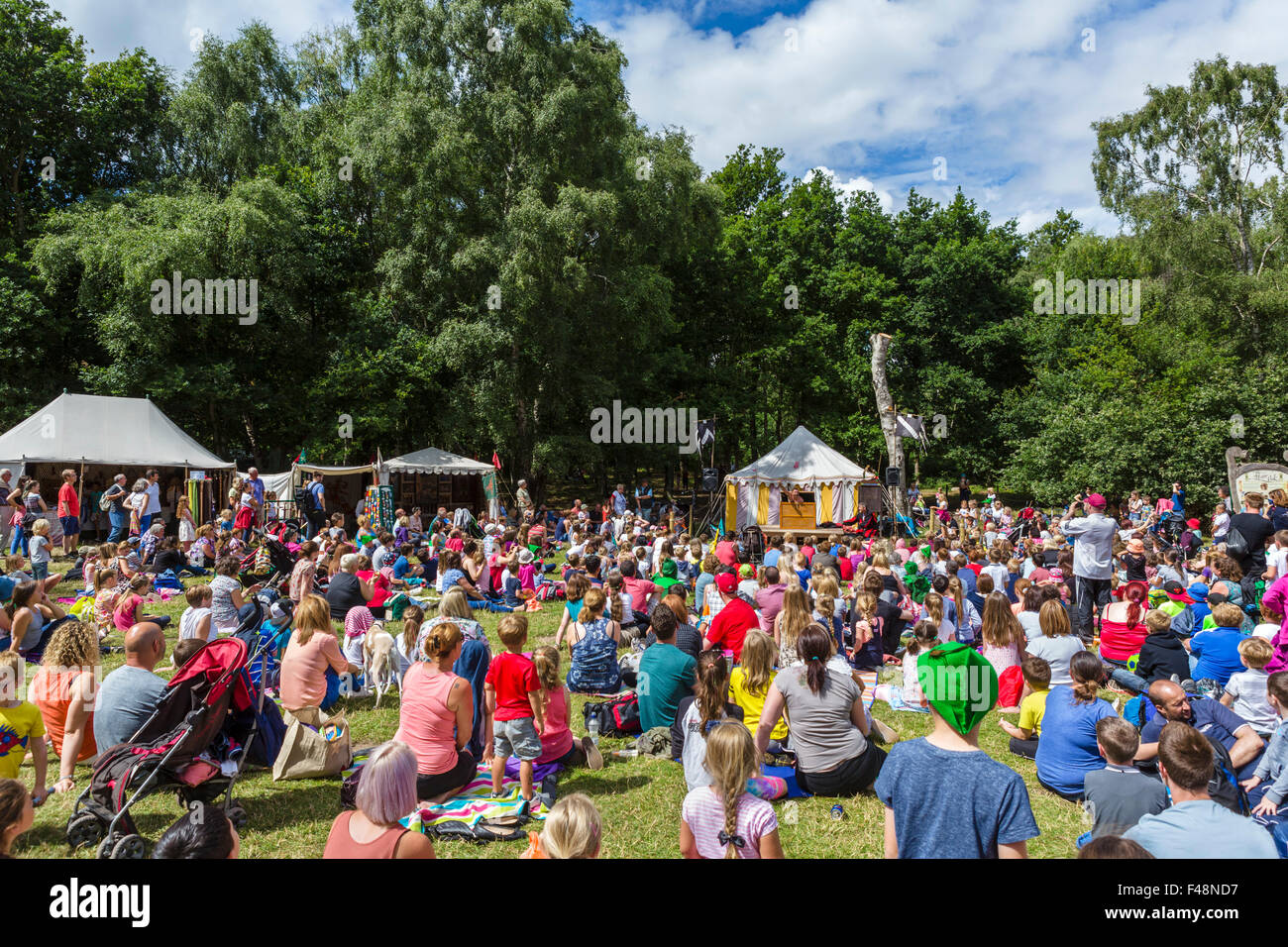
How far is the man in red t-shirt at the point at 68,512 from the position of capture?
44.5ft

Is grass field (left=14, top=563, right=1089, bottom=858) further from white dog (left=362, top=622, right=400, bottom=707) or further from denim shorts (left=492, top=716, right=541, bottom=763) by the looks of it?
white dog (left=362, top=622, right=400, bottom=707)

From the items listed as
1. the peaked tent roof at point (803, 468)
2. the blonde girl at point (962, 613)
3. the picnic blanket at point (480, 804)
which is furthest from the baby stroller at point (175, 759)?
the peaked tent roof at point (803, 468)

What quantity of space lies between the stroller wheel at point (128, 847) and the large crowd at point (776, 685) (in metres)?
0.85

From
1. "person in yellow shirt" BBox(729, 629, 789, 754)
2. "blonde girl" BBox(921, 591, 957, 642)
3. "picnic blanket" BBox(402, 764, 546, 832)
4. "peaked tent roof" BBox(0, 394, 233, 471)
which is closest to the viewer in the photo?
"picnic blanket" BBox(402, 764, 546, 832)

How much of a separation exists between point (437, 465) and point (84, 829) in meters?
16.3

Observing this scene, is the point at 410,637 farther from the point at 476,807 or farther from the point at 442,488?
the point at 442,488

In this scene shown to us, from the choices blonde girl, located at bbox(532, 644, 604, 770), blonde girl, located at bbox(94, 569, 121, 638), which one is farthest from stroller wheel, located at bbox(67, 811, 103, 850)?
blonde girl, located at bbox(94, 569, 121, 638)

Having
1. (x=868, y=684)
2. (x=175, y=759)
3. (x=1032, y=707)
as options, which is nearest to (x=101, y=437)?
(x=175, y=759)

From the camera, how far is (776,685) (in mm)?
4410

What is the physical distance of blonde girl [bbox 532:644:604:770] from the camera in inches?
184

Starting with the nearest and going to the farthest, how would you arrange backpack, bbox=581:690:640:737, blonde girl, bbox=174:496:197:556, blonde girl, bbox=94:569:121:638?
backpack, bbox=581:690:640:737, blonde girl, bbox=94:569:121:638, blonde girl, bbox=174:496:197:556

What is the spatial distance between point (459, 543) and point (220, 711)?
873 centimetres

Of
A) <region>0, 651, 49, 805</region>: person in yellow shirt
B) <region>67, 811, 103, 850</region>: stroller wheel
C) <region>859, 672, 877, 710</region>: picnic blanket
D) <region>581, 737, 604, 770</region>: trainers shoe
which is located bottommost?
<region>859, 672, 877, 710</region>: picnic blanket
